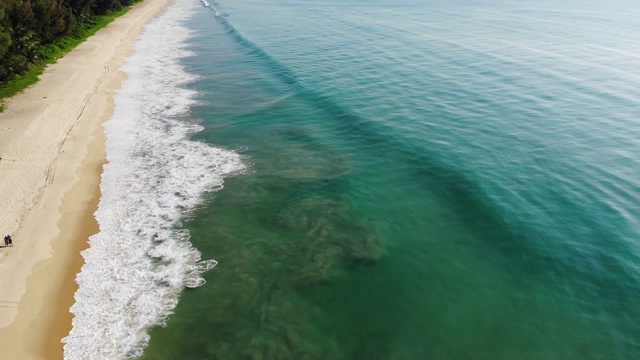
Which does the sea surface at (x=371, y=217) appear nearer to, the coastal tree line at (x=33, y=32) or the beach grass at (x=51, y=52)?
the beach grass at (x=51, y=52)

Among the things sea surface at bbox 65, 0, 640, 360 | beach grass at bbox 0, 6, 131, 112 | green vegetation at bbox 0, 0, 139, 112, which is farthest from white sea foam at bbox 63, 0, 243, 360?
green vegetation at bbox 0, 0, 139, 112

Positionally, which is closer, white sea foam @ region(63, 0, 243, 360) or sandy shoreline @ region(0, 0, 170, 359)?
sandy shoreline @ region(0, 0, 170, 359)

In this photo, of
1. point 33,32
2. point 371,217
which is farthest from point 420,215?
point 33,32

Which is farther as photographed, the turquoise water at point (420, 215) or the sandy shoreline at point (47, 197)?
the turquoise water at point (420, 215)

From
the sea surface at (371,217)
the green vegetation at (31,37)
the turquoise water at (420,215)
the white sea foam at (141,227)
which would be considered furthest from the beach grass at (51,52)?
the turquoise water at (420,215)

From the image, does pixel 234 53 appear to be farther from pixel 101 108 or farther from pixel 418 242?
pixel 418 242

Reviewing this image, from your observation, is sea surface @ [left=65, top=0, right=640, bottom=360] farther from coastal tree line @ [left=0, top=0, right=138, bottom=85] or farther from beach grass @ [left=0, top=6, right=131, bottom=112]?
coastal tree line @ [left=0, top=0, right=138, bottom=85]

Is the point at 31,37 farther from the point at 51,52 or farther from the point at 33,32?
the point at 51,52
